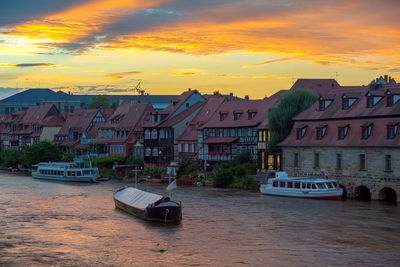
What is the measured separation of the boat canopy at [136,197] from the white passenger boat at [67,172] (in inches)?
1228

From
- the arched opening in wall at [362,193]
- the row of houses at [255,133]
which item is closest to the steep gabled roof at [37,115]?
the row of houses at [255,133]

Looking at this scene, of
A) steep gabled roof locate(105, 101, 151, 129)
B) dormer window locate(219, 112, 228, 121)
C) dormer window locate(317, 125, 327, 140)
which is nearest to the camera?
dormer window locate(317, 125, 327, 140)

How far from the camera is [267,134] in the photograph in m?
77.8

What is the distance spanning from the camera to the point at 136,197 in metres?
55.7

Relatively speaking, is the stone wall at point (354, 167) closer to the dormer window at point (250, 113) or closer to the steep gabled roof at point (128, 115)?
the dormer window at point (250, 113)

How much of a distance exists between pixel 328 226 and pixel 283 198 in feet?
57.4

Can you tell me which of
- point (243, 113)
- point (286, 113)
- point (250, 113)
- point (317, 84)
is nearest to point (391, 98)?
point (286, 113)

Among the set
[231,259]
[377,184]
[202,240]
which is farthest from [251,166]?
[231,259]

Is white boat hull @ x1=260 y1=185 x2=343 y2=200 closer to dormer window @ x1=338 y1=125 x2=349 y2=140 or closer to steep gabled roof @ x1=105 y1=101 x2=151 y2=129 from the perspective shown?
dormer window @ x1=338 y1=125 x2=349 y2=140

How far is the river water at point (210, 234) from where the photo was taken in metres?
35.6

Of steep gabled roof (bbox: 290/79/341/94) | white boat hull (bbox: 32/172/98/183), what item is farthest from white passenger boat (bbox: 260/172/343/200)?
steep gabled roof (bbox: 290/79/341/94)

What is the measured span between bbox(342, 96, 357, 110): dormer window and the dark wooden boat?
877 inches

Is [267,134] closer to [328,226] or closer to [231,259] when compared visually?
[328,226]

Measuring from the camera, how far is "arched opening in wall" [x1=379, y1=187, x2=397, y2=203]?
58.4m
